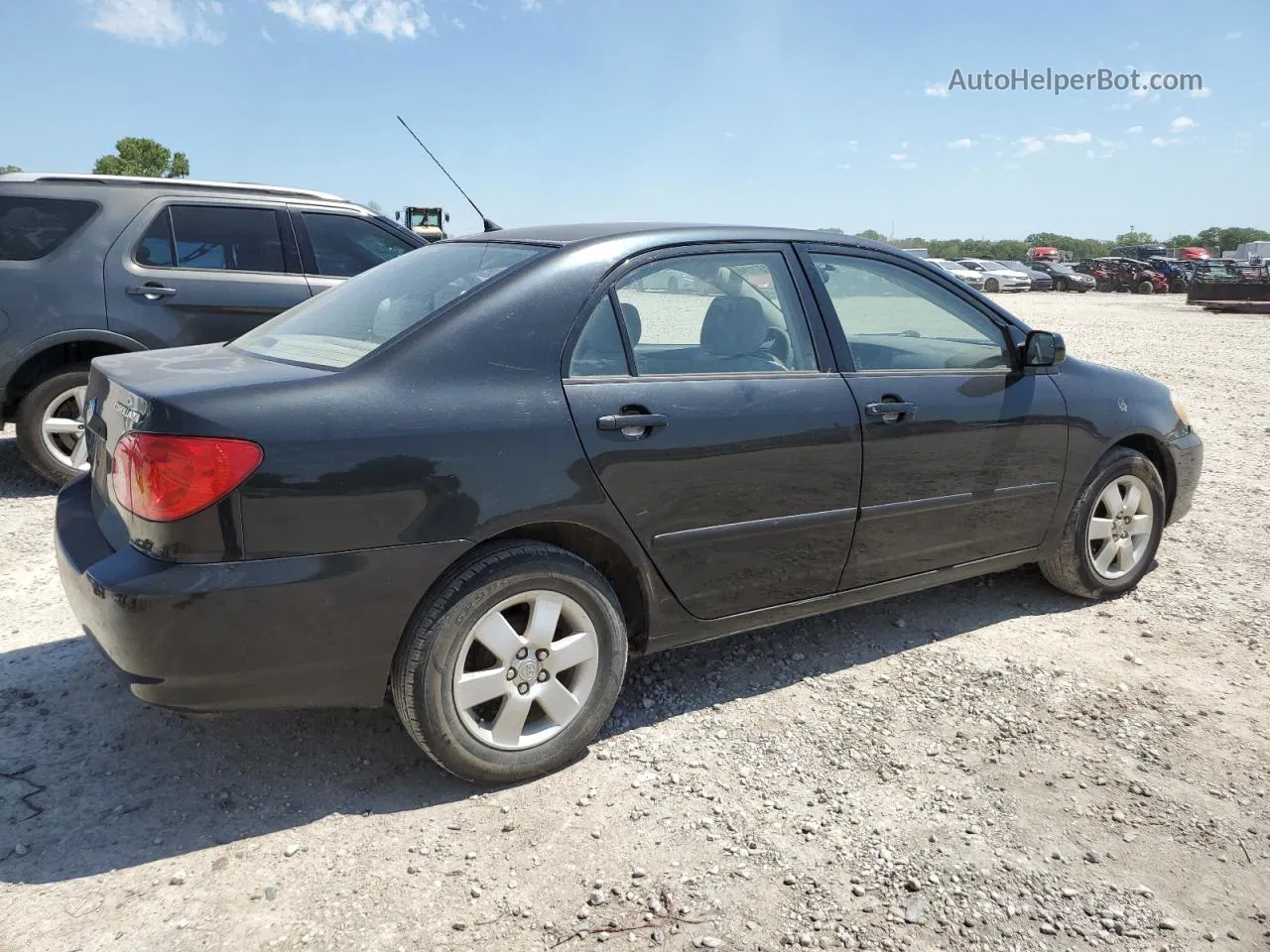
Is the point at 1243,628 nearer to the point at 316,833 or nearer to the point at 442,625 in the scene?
the point at 442,625

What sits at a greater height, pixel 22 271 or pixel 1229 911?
pixel 22 271

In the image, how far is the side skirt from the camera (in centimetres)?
331

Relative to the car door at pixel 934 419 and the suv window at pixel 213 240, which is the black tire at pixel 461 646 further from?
the suv window at pixel 213 240

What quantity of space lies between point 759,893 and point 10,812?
2.05 m

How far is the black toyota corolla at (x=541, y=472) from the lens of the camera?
2535 millimetres

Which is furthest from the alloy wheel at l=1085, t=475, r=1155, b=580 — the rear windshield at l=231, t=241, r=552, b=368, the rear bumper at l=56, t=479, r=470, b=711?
the rear bumper at l=56, t=479, r=470, b=711

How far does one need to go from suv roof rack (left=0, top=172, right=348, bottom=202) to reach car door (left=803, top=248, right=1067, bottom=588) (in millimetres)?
4480

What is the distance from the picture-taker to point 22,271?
587cm

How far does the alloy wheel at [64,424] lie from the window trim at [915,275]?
180 inches

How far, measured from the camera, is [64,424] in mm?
6047

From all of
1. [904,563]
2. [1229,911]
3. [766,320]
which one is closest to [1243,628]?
[904,563]

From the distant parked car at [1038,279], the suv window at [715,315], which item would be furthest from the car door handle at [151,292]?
the distant parked car at [1038,279]

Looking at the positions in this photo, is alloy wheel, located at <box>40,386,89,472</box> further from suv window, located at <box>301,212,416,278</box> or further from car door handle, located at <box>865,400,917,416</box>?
car door handle, located at <box>865,400,917,416</box>

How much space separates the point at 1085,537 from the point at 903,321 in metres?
1.33
